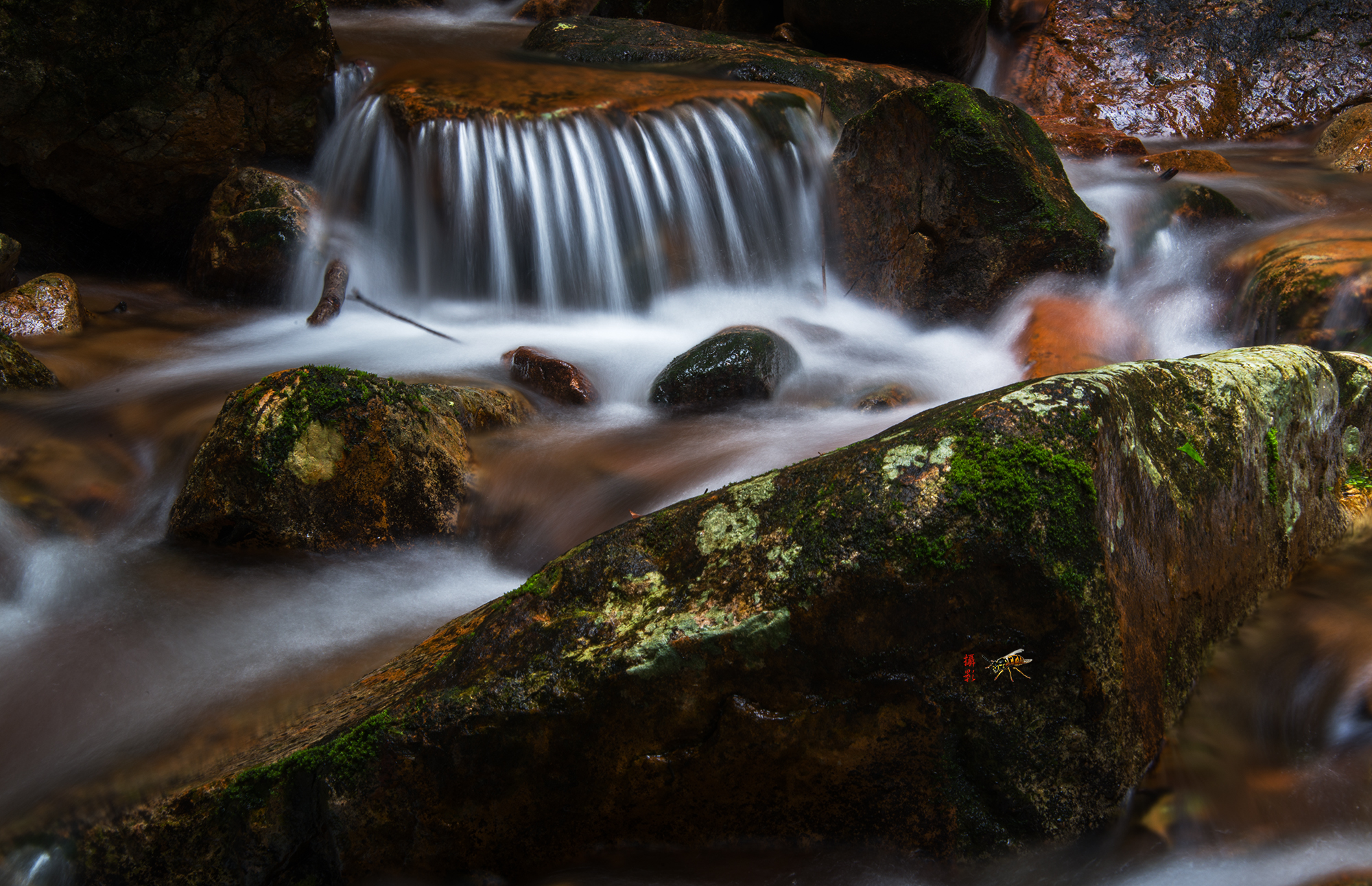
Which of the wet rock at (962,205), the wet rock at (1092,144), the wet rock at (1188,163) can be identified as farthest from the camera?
the wet rock at (1092,144)

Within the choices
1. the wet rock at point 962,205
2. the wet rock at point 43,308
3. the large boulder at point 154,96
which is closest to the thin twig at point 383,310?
the large boulder at point 154,96

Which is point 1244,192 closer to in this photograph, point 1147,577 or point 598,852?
point 1147,577

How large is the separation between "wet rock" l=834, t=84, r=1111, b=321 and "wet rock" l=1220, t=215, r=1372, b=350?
3.36 feet

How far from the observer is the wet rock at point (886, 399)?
222 inches

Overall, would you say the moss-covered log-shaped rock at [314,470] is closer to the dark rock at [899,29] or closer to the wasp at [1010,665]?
the wasp at [1010,665]

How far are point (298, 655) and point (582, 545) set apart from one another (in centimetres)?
139

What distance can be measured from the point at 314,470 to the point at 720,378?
2687 millimetres

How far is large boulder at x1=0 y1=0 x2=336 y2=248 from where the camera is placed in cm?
657

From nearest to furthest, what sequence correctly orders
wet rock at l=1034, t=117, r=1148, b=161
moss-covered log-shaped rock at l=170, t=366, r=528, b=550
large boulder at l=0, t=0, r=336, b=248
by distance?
1. moss-covered log-shaped rock at l=170, t=366, r=528, b=550
2. large boulder at l=0, t=0, r=336, b=248
3. wet rock at l=1034, t=117, r=1148, b=161

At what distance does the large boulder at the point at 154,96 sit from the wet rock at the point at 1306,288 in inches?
309

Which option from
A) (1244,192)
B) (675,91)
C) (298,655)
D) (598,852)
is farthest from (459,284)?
(1244,192)

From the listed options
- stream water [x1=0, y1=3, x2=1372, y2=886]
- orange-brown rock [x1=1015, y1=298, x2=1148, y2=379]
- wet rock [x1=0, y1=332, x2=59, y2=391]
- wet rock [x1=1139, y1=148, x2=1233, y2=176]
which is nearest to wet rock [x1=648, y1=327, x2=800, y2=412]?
stream water [x1=0, y1=3, x2=1372, y2=886]

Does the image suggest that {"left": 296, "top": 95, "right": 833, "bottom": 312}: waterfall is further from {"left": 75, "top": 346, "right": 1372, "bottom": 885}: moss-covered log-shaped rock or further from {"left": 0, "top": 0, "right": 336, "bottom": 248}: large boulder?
{"left": 75, "top": 346, "right": 1372, "bottom": 885}: moss-covered log-shaped rock

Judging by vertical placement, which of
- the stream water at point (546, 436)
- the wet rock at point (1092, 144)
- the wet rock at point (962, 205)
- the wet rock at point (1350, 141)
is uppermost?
the wet rock at point (1350, 141)
